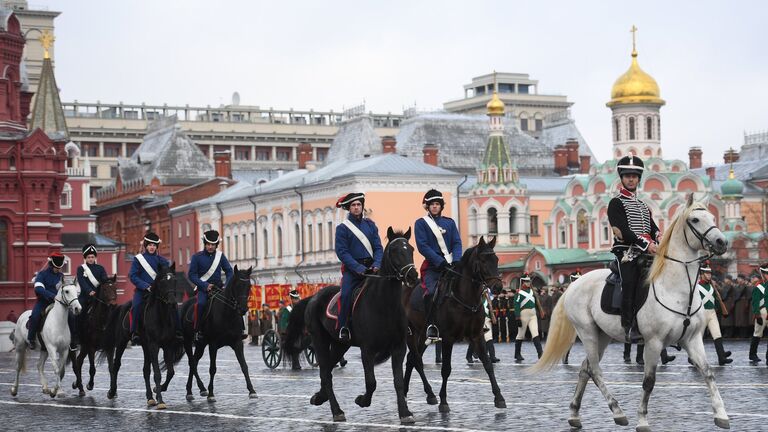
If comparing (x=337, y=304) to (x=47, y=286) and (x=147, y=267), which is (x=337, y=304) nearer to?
(x=147, y=267)

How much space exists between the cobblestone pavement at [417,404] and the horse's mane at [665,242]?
4.87ft

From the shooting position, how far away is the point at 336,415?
1550cm

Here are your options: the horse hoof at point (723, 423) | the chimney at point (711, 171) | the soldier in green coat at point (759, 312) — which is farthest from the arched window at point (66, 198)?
the horse hoof at point (723, 423)

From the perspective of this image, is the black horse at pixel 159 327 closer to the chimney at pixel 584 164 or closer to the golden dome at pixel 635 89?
the golden dome at pixel 635 89

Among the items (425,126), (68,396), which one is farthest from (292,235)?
(68,396)

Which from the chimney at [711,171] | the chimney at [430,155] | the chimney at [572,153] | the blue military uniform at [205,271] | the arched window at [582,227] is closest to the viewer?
the blue military uniform at [205,271]

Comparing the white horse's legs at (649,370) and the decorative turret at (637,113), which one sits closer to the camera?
the white horse's legs at (649,370)

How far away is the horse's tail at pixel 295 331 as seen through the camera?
1714 cm

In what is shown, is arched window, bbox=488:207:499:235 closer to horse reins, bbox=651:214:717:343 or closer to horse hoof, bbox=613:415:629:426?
horse hoof, bbox=613:415:629:426

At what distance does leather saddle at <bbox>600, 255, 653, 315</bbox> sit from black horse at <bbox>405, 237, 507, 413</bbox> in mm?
2214

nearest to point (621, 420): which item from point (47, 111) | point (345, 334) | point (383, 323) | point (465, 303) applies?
point (383, 323)

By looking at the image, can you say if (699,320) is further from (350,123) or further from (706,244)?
(350,123)

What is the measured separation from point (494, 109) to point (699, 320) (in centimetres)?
7002

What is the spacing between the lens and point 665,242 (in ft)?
44.8
